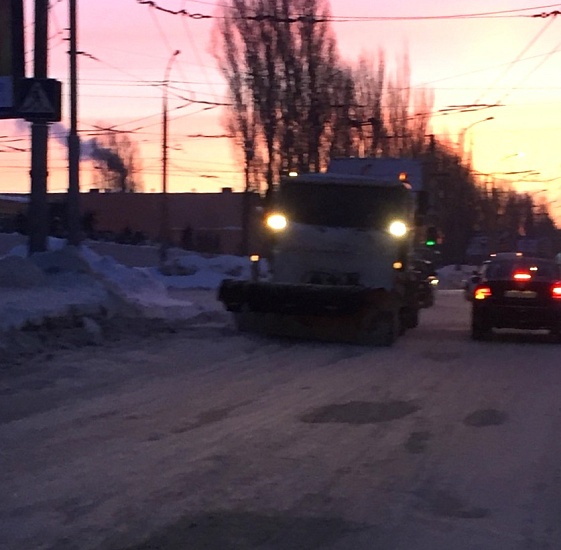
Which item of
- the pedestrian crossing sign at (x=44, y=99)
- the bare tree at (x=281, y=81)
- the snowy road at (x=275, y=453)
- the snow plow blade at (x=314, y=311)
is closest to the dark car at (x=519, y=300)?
the snow plow blade at (x=314, y=311)

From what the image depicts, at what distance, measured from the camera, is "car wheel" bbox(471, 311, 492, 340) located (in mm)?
20000

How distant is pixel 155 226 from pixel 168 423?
83266 mm

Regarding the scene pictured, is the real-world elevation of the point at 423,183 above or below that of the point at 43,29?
below

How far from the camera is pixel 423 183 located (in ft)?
82.6

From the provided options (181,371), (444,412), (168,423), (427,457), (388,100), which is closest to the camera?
(427,457)

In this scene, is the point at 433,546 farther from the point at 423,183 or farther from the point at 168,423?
the point at 423,183

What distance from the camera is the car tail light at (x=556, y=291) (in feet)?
64.5

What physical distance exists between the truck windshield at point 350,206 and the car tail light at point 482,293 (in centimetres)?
205

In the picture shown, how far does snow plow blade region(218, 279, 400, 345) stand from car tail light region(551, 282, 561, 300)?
2961 millimetres

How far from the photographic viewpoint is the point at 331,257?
1930cm

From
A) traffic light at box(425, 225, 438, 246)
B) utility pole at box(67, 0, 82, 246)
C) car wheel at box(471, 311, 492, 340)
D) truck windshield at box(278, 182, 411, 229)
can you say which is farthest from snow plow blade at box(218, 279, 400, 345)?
utility pole at box(67, 0, 82, 246)

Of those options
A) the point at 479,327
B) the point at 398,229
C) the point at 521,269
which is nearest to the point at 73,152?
the point at 398,229

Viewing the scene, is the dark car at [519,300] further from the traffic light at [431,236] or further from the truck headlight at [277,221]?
the truck headlight at [277,221]

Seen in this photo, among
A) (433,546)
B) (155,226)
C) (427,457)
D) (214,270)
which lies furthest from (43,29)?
(155,226)
